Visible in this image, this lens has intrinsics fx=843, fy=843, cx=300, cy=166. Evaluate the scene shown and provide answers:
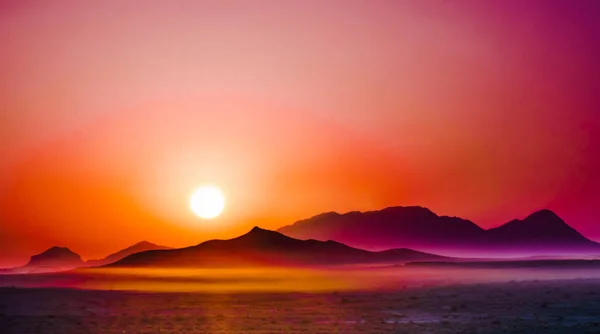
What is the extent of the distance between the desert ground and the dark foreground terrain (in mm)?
47

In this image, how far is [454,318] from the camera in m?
41.4

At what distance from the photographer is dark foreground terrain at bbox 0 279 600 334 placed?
124 feet

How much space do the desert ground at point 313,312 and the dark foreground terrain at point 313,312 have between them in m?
0.05

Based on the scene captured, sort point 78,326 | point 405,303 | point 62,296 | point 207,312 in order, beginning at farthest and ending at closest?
1. point 62,296
2. point 405,303
3. point 207,312
4. point 78,326

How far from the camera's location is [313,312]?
4625 cm

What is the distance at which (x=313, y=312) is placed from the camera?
4625 cm

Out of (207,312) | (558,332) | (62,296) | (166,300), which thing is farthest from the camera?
(62,296)

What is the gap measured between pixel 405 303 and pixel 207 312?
42.5 feet

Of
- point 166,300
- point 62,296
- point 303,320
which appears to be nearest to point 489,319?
point 303,320

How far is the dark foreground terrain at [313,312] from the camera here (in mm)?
37781

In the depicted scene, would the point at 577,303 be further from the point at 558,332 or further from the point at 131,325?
the point at 131,325

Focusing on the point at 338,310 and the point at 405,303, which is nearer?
the point at 338,310

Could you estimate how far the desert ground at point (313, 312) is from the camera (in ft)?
124

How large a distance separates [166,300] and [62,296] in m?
9.81
